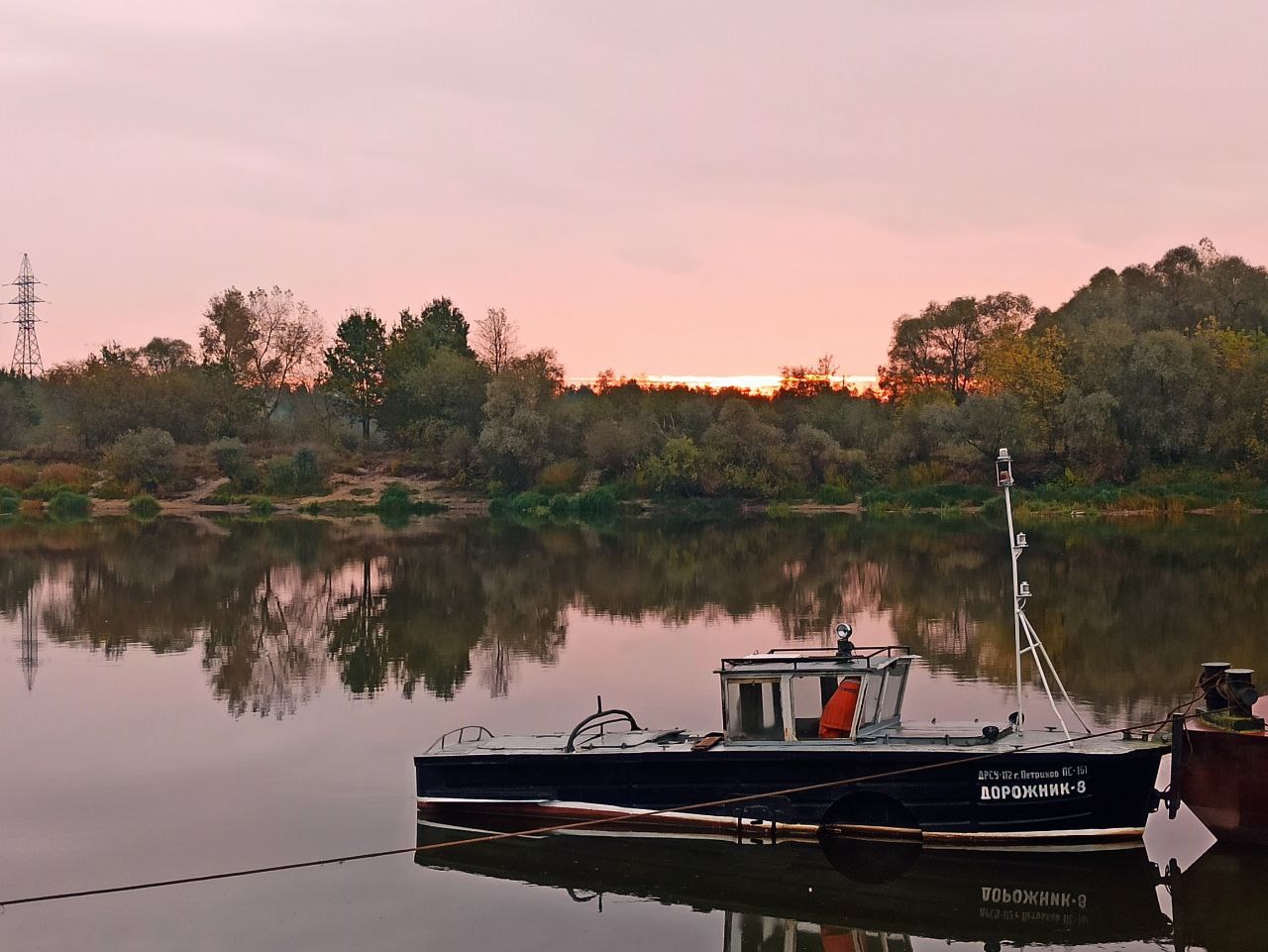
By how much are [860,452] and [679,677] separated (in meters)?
70.4

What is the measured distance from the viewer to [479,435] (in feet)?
355

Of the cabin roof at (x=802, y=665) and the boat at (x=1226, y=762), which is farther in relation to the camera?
the cabin roof at (x=802, y=665)

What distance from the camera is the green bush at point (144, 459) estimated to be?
10456 cm

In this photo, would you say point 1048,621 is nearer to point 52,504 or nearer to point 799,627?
point 799,627

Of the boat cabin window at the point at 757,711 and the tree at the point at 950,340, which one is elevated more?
the tree at the point at 950,340

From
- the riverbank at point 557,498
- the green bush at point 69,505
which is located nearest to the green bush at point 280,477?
the riverbank at point 557,498

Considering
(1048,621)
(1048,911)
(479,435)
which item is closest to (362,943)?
(1048,911)

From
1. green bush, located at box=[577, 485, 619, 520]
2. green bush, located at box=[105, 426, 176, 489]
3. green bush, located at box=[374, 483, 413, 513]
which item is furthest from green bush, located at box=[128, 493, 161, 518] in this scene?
green bush, located at box=[577, 485, 619, 520]

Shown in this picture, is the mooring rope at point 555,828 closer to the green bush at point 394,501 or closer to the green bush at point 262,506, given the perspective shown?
the green bush at point 262,506

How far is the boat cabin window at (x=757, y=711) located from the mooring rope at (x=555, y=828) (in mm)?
786

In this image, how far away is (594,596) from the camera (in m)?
47.4

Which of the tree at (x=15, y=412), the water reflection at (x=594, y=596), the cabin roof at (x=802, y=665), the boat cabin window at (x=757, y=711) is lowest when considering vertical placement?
the water reflection at (x=594, y=596)

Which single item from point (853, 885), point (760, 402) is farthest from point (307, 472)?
point (853, 885)

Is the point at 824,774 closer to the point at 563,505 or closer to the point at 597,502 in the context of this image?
the point at 563,505
